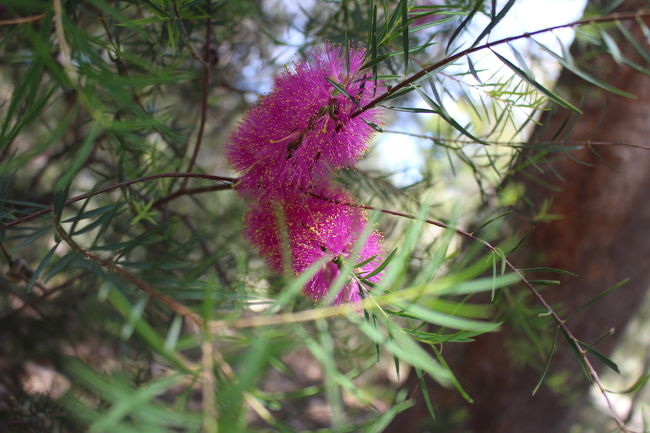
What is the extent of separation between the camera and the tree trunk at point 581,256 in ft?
3.59

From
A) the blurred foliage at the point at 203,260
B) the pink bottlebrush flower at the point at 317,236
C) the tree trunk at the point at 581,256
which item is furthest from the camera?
the tree trunk at the point at 581,256

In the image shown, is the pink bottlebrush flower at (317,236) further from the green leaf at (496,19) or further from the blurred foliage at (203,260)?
the green leaf at (496,19)

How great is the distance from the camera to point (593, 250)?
3.77 feet

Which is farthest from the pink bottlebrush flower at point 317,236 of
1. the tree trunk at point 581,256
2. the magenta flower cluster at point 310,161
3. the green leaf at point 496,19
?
the tree trunk at point 581,256

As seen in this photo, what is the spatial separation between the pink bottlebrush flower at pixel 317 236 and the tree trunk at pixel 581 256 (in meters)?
0.76

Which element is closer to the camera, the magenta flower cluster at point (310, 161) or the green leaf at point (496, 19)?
the green leaf at point (496, 19)

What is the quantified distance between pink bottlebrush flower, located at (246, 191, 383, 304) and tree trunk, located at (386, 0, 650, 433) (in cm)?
76

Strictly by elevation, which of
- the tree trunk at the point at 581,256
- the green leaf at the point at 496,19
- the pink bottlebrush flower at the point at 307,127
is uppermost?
the pink bottlebrush flower at the point at 307,127

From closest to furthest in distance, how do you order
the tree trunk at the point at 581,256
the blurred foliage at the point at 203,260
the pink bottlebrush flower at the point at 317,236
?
the blurred foliage at the point at 203,260 < the pink bottlebrush flower at the point at 317,236 < the tree trunk at the point at 581,256

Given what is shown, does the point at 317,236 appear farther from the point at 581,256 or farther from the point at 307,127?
the point at 581,256

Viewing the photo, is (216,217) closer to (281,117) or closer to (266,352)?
(281,117)

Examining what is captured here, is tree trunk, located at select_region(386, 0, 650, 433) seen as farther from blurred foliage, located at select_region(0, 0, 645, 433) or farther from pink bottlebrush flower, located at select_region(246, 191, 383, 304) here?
pink bottlebrush flower, located at select_region(246, 191, 383, 304)

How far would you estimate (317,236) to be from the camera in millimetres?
421

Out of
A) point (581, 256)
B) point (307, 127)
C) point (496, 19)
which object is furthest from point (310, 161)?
point (581, 256)
